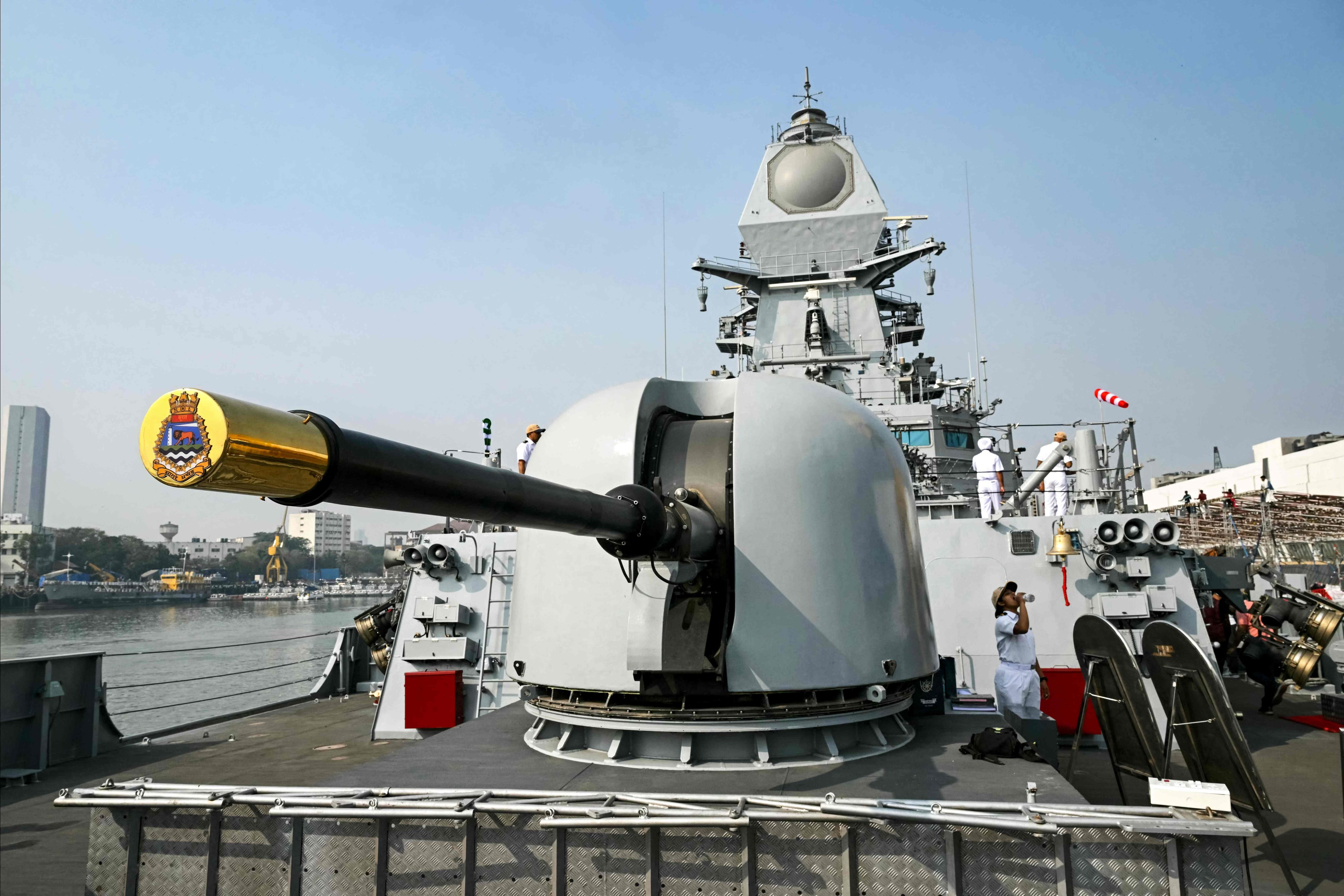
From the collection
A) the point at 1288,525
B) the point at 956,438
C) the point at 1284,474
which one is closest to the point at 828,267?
the point at 956,438

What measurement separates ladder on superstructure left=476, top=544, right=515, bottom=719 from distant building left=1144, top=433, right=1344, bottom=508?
3216 cm

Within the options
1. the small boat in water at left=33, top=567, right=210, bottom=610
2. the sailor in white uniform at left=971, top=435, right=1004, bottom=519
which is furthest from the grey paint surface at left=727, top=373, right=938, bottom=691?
the small boat in water at left=33, top=567, right=210, bottom=610

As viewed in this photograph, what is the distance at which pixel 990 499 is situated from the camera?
29.5 ft

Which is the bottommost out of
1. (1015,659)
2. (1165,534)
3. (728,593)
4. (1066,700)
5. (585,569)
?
(1066,700)

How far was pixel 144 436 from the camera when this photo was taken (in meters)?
1.65

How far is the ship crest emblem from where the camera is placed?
65.2 inches

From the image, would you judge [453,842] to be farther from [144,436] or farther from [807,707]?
[144,436]

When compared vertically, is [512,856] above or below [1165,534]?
below

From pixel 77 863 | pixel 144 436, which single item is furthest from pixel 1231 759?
pixel 77 863

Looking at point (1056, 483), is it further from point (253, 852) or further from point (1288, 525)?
point (1288, 525)

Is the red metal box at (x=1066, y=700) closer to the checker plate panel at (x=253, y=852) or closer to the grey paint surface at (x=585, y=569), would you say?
the grey paint surface at (x=585, y=569)

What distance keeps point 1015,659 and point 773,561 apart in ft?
8.45

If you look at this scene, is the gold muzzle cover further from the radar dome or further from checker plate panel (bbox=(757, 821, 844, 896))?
the radar dome

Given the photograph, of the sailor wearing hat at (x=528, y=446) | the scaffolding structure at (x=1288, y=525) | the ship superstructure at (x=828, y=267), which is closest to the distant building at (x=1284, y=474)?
the scaffolding structure at (x=1288, y=525)
